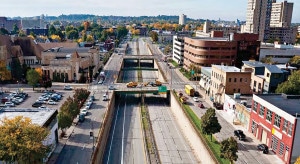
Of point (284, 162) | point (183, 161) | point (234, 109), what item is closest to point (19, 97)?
point (183, 161)

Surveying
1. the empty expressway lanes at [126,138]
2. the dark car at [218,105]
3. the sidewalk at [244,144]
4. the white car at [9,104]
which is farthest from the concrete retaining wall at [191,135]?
the white car at [9,104]

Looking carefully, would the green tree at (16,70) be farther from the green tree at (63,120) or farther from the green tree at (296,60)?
the green tree at (296,60)

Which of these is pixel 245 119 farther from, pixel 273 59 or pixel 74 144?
pixel 273 59

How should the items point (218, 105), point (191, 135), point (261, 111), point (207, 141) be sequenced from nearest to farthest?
1. point (207, 141)
2. point (261, 111)
3. point (191, 135)
4. point (218, 105)

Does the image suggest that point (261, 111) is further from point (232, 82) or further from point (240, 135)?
point (232, 82)

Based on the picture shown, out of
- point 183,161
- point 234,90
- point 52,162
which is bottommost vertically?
point 183,161

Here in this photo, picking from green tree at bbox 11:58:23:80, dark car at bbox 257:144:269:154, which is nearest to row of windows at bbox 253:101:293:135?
dark car at bbox 257:144:269:154

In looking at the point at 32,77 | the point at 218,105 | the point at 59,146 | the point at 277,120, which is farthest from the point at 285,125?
the point at 32,77
